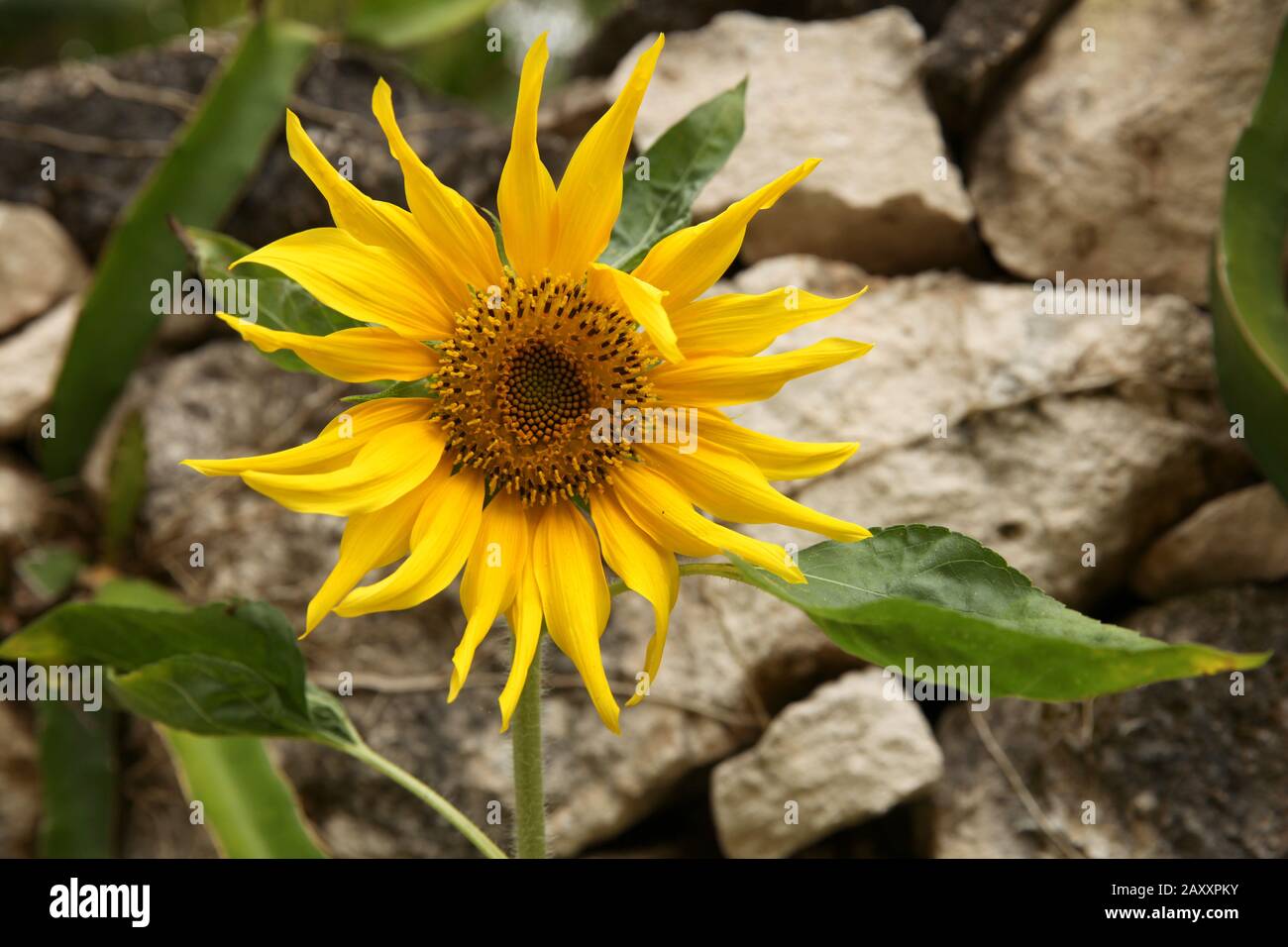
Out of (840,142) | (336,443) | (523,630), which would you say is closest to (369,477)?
(336,443)

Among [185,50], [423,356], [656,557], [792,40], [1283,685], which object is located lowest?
[1283,685]

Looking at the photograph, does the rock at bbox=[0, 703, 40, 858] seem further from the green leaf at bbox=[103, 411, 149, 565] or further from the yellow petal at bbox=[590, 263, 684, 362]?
the yellow petal at bbox=[590, 263, 684, 362]

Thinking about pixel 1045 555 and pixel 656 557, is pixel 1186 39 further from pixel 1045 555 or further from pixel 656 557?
pixel 656 557

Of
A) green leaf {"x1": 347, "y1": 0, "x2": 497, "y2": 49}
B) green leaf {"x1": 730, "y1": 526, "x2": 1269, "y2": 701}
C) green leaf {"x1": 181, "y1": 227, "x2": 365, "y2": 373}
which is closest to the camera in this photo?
green leaf {"x1": 730, "y1": 526, "x2": 1269, "y2": 701}

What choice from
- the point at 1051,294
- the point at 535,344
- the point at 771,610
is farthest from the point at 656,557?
the point at 1051,294

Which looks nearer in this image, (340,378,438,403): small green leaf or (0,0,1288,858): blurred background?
(340,378,438,403): small green leaf

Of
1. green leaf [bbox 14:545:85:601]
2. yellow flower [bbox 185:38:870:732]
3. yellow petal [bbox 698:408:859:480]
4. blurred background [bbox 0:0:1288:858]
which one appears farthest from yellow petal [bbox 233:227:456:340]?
green leaf [bbox 14:545:85:601]
